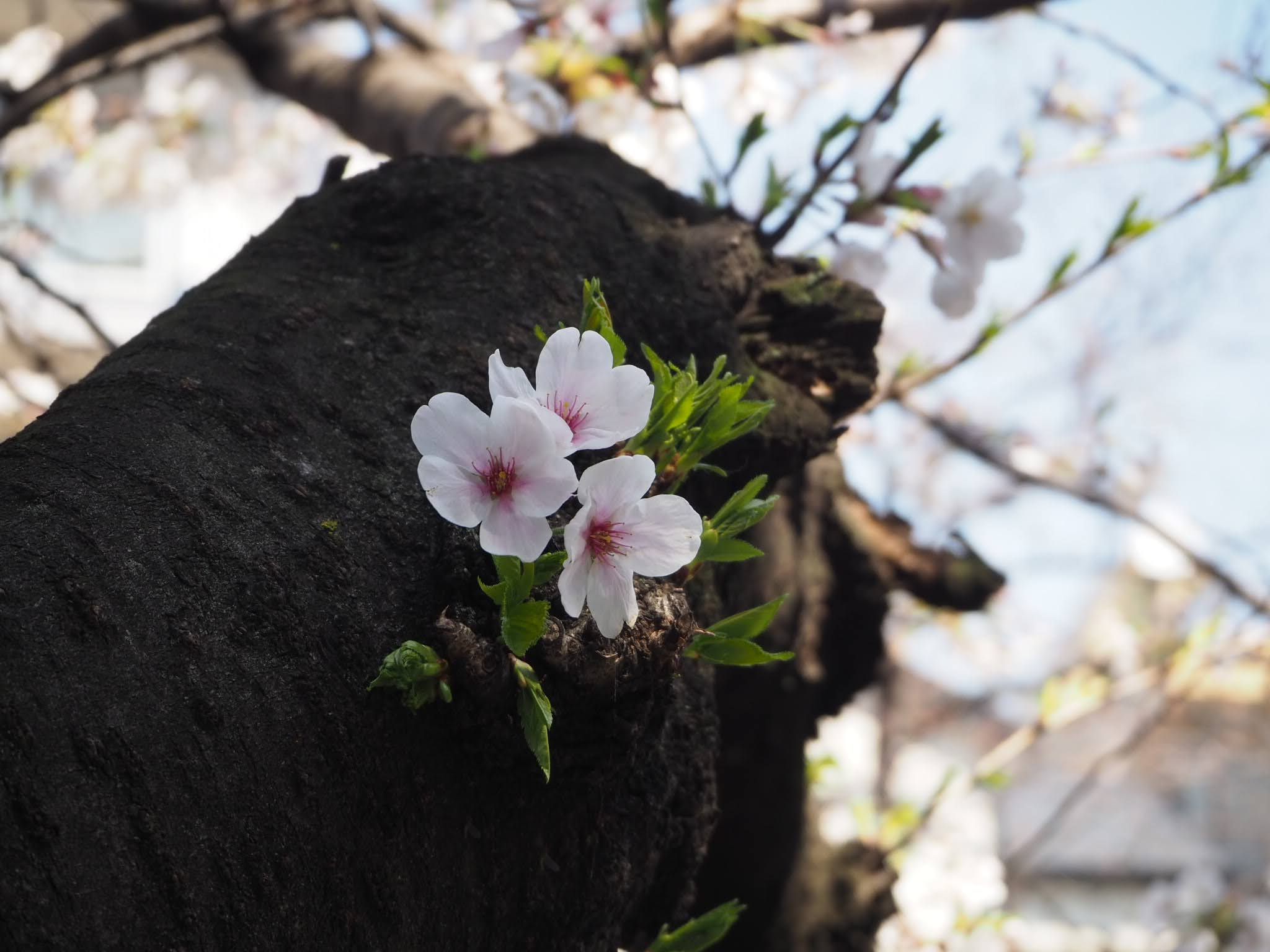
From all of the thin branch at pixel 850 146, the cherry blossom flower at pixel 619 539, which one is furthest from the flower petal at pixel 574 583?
the thin branch at pixel 850 146

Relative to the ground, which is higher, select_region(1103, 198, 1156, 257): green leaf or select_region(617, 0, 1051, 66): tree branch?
select_region(617, 0, 1051, 66): tree branch

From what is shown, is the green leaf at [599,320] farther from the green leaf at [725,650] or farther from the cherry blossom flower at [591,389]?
the green leaf at [725,650]

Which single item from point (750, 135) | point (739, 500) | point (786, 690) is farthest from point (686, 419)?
point (786, 690)

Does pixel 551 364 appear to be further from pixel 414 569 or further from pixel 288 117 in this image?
pixel 288 117

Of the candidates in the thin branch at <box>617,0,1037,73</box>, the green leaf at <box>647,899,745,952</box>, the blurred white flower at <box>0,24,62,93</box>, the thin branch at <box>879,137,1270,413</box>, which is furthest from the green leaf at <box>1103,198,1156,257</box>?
the blurred white flower at <box>0,24,62,93</box>

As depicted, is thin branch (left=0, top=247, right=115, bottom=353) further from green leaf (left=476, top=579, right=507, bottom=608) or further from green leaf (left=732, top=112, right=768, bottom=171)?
green leaf (left=476, top=579, right=507, bottom=608)

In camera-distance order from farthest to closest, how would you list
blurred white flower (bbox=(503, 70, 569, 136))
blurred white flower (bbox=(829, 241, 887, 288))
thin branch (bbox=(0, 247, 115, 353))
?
blurred white flower (bbox=(503, 70, 569, 136))
thin branch (bbox=(0, 247, 115, 353))
blurred white flower (bbox=(829, 241, 887, 288))

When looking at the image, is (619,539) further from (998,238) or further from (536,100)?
(536,100)
